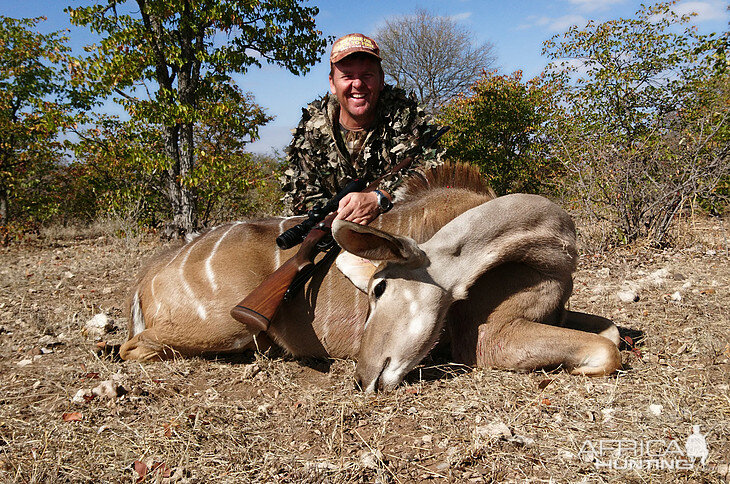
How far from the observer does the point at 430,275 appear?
2.83 m

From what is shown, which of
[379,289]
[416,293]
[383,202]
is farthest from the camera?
[383,202]

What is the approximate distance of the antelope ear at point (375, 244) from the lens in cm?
256

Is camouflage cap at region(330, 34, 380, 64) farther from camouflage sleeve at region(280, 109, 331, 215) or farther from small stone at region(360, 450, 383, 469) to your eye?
small stone at region(360, 450, 383, 469)

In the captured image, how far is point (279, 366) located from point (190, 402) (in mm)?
721

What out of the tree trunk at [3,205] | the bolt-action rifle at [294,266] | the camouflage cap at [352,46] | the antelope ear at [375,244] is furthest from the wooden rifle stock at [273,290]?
the tree trunk at [3,205]

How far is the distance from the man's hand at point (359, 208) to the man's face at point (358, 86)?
1.17 metres

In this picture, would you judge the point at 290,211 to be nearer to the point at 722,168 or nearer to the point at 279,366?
the point at 279,366

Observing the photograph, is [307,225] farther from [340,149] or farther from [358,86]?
[358,86]

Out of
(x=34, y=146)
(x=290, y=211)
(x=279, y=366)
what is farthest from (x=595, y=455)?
(x=34, y=146)

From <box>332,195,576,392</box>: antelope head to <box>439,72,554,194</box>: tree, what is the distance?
9.88 meters

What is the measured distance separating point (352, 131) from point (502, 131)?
9124 millimetres

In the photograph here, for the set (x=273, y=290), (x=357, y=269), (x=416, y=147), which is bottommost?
(x=273, y=290)

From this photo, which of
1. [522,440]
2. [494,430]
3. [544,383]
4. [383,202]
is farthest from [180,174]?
[522,440]

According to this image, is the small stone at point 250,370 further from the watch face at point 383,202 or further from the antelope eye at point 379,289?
the watch face at point 383,202
